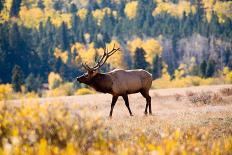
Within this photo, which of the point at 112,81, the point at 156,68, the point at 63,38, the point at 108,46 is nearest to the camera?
the point at 112,81

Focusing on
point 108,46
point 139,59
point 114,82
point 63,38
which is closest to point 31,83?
point 139,59

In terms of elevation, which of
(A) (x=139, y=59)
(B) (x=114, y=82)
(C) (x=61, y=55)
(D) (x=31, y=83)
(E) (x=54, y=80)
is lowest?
(E) (x=54, y=80)

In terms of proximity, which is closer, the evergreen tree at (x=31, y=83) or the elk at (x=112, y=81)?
the elk at (x=112, y=81)

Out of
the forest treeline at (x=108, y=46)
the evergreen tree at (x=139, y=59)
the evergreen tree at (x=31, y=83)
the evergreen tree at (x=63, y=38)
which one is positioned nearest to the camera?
the evergreen tree at (x=139, y=59)

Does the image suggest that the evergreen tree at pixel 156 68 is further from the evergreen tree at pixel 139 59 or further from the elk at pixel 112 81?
the elk at pixel 112 81

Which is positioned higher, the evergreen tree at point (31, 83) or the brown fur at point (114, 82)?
the brown fur at point (114, 82)

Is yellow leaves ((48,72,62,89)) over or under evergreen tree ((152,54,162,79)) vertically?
under

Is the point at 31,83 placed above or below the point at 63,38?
below

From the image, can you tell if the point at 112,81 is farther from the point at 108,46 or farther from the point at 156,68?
the point at 108,46

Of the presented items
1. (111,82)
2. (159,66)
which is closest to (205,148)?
(111,82)

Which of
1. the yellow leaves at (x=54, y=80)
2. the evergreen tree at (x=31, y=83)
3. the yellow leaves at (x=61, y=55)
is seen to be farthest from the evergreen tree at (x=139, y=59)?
the yellow leaves at (x=61, y=55)

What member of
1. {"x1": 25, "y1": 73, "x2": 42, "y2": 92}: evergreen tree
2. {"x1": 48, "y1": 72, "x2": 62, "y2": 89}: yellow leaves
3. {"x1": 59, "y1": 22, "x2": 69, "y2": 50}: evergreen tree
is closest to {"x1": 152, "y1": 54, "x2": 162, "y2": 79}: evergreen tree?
{"x1": 48, "y1": 72, "x2": 62, "y2": 89}: yellow leaves

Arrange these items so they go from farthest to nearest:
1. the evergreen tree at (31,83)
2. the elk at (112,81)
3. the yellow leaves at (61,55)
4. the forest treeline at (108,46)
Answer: the yellow leaves at (61,55)
the forest treeline at (108,46)
the evergreen tree at (31,83)
the elk at (112,81)

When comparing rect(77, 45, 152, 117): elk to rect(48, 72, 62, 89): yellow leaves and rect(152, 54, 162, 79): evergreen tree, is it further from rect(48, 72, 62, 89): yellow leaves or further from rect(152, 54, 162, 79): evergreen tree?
rect(48, 72, 62, 89): yellow leaves
